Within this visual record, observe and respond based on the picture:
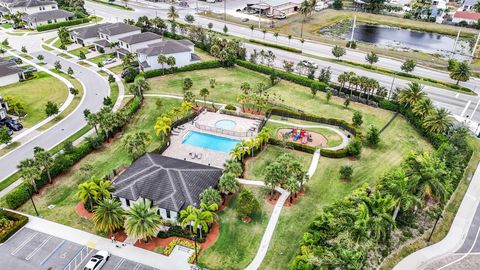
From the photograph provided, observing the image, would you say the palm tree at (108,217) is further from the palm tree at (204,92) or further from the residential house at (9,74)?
the residential house at (9,74)

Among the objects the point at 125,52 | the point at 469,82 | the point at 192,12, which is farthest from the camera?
the point at 192,12

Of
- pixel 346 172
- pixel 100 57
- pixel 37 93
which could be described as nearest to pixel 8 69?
pixel 37 93

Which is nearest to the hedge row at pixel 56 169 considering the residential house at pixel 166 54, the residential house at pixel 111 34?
the residential house at pixel 166 54

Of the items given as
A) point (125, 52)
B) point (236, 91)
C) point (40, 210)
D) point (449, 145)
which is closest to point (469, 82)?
point (449, 145)

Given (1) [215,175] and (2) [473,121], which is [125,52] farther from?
(2) [473,121]

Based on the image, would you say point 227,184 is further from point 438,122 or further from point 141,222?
point 438,122

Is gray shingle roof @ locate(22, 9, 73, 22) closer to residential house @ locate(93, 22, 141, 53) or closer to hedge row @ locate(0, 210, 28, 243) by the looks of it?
residential house @ locate(93, 22, 141, 53)

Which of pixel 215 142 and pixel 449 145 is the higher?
pixel 449 145

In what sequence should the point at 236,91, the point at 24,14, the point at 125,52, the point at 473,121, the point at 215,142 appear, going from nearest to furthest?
the point at 215,142 → the point at 473,121 → the point at 236,91 → the point at 125,52 → the point at 24,14
